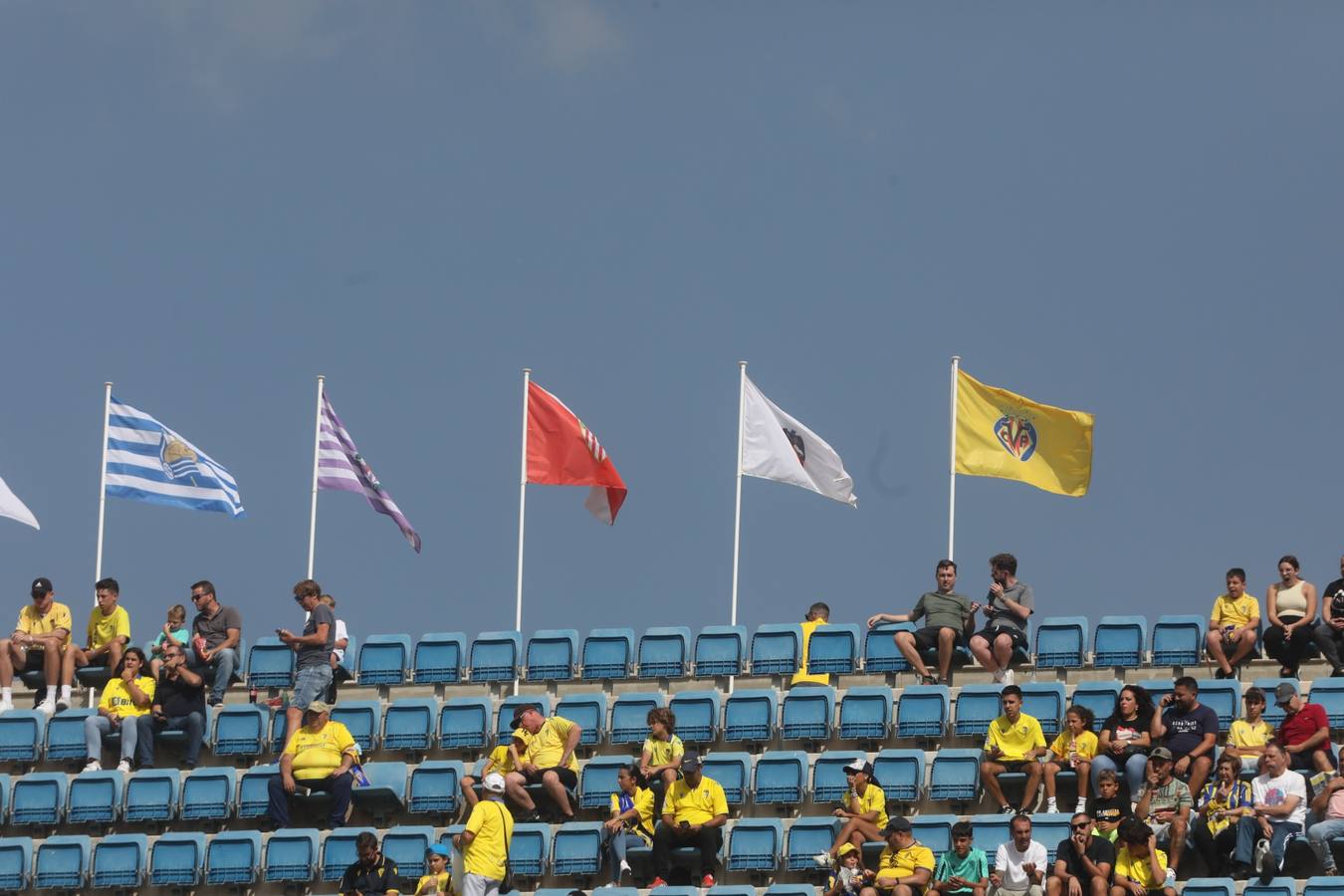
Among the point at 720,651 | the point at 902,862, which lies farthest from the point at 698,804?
the point at 720,651

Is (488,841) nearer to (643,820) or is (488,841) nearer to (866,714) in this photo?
(643,820)

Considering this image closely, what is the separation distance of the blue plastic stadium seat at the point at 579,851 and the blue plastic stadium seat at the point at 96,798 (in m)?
5.00

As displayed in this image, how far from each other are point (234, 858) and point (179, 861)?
22.2 inches

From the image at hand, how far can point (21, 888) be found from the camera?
90.0 ft

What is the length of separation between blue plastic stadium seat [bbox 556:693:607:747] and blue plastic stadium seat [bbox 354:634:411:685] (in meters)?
2.67

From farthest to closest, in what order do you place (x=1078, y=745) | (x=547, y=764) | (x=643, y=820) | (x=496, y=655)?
(x=496, y=655) < (x=547, y=764) < (x=643, y=820) < (x=1078, y=745)

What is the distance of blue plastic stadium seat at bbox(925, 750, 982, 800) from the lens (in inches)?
1036

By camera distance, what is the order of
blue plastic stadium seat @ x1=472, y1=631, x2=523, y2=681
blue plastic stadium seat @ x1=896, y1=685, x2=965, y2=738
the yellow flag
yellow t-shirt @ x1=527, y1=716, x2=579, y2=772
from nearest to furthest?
yellow t-shirt @ x1=527, y1=716, x2=579, y2=772, blue plastic stadium seat @ x1=896, y1=685, x2=965, y2=738, blue plastic stadium seat @ x1=472, y1=631, x2=523, y2=681, the yellow flag

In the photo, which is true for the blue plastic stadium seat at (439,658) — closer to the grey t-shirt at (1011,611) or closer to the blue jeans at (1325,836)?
the grey t-shirt at (1011,611)

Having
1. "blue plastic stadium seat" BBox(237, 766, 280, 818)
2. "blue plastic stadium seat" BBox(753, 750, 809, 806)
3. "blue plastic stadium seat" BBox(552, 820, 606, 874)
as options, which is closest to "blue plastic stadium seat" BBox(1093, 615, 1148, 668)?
"blue plastic stadium seat" BBox(753, 750, 809, 806)

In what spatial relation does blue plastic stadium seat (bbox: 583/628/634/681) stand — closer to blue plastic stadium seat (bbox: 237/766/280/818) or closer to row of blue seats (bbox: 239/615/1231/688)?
row of blue seats (bbox: 239/615/1231/688)

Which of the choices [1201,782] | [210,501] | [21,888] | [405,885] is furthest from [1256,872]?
[210,501]

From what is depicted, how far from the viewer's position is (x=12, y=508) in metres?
32.4

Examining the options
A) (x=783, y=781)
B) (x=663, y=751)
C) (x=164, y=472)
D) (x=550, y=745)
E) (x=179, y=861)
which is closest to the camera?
(x=663, y=751)
